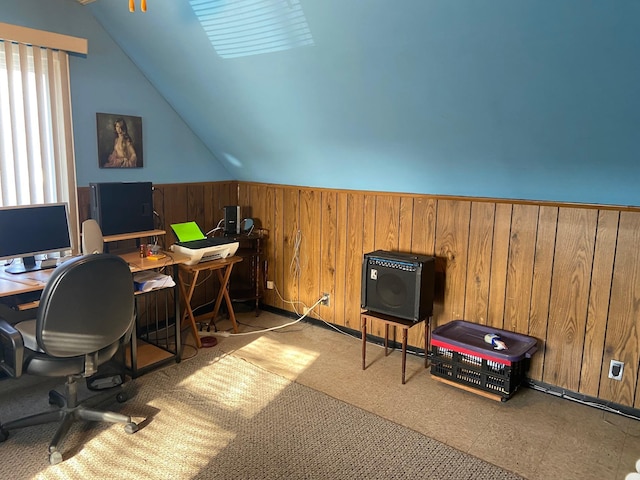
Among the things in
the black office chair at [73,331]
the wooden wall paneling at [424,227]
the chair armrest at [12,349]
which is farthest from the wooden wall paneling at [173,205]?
the wooden wall paneling at [424,227]

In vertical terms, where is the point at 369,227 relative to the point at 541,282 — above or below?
above

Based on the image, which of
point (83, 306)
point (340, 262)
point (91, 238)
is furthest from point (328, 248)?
point (83, 306)

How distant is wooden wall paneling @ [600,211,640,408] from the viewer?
259cm

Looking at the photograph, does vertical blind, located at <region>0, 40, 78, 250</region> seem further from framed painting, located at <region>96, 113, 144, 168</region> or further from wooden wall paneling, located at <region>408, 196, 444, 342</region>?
wooden wall paneling, located at <region>408, 196, 444, 342</region>

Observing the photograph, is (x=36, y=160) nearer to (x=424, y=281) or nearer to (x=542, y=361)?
(x=424, y=281)

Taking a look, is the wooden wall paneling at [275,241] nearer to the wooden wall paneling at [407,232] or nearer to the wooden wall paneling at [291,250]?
the wooden wall paneling at [291,250]

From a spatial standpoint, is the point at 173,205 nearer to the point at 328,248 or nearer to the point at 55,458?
the point at 328,248

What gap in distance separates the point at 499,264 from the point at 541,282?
271 millimetres

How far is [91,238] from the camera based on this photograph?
9.56 ft

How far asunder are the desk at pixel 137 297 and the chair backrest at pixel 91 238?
219 mm

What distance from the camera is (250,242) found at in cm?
439

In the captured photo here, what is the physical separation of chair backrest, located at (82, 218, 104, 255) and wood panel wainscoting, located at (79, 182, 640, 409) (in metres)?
0.46

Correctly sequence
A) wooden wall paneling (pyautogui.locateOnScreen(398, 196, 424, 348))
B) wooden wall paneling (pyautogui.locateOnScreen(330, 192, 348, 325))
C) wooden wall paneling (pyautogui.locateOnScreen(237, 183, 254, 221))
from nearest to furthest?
1. wooden wall paneling (pyautogui.locateOnScreen(398, 196, 424, 348))
2. wooden wall paneling (pyautogui.locateOnScreen(330, 192, 348, 325))
3. wooden wall paneling (pyautogui.locateOnScreen(237, 183, 254, 221))

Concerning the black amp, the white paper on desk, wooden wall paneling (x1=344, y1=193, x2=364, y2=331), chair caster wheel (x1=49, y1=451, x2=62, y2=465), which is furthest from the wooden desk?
chair caster wheel (x1=49, y1=451, x2=62, y2=465)
